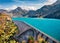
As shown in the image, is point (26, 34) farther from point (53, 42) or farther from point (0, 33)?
point (0, 33)

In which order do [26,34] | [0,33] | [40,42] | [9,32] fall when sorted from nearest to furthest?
[40,42] → [0,33] → [9,32] → [26,34]

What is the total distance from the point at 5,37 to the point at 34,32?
1508 cm

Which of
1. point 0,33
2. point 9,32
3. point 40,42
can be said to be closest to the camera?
point 40,42

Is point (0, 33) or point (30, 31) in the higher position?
point (0, 33)

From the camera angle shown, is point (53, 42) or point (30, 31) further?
point (30, 31)

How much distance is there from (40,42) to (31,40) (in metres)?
1.21

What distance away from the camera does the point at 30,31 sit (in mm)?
45719

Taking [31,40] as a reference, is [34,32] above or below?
below

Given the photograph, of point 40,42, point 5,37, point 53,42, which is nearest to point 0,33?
point 5,37

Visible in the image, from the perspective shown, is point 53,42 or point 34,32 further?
point 34,32

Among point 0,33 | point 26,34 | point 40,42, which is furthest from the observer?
point 26,34

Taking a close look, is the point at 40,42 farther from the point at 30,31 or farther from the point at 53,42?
the point at 30,31

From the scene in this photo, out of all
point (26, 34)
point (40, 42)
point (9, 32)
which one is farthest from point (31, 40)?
point (26, 34)

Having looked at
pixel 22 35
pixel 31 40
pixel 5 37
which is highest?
pixel 31 40
